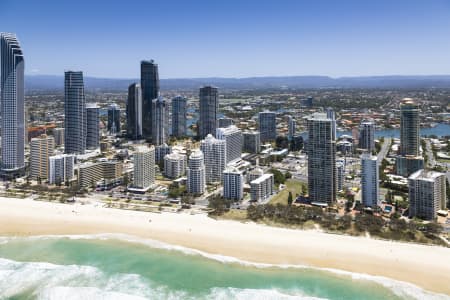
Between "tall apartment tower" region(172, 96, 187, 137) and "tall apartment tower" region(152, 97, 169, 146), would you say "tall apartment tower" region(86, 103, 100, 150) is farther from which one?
"tall apartment tower" region(172, 96, 187, 137)

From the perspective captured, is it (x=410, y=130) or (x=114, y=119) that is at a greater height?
(x=114, y=119)

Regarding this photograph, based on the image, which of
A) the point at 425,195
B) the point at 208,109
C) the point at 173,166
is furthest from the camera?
the point at 208,109

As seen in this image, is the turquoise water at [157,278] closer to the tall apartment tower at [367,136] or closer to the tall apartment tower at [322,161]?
the tall apartment tower at [322,161]

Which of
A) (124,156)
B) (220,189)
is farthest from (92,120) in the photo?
(220,189)

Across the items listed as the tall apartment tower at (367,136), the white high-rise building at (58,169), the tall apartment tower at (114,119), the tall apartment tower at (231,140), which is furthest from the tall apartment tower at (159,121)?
the tall apartment tower at (367,136)

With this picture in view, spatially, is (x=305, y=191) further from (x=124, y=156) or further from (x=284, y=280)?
(x=124, y=156)

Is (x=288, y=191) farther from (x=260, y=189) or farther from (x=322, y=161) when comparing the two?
(x=322, y=161)

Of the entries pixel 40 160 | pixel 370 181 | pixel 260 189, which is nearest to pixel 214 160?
pixel 260 189
